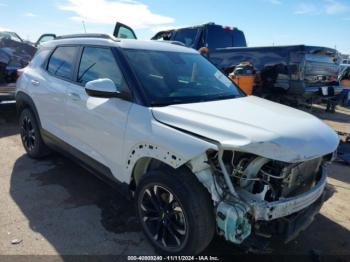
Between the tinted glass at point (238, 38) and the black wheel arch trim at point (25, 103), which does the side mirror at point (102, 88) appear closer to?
the black wheel arch trim at point (25, 103)

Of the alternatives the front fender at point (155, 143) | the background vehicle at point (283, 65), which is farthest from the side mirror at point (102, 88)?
the background vehicle at point (283, 65)

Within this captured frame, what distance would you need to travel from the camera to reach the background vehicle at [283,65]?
311 inches

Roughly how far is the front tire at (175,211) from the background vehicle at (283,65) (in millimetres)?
6216

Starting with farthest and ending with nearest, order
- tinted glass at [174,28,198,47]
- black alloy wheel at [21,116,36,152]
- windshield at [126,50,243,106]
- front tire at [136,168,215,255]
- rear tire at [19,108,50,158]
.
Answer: tinted glass at [174,28,198,47]
black alloy wheel at [21,116,36,152]
rear tire at [19,108,50,158]
windshield at [126,50,243,106]
front tire at [136,168,215,255]

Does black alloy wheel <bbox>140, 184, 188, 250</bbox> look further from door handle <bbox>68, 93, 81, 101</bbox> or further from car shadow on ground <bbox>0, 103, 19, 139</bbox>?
car shadow on ground <bbox>0, 103, 19, 139</bbox>

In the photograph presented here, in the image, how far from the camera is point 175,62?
368cm

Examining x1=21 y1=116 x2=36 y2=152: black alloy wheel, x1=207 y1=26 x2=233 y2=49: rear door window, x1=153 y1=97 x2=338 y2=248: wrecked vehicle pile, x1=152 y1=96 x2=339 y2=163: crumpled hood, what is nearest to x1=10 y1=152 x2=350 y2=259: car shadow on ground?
x1=153 y1=97 x2=338 y2=248: wrecked vehicle pile

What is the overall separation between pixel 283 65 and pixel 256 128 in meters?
6.27

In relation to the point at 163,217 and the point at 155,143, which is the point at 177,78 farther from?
the point at 163,217

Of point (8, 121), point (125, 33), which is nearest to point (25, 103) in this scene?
point (125, 33)

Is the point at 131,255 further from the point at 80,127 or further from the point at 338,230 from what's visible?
the point at 338,230

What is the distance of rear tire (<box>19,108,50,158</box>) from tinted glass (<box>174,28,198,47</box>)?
570 centimetres

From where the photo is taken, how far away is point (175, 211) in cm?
272

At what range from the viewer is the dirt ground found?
9.98ft
